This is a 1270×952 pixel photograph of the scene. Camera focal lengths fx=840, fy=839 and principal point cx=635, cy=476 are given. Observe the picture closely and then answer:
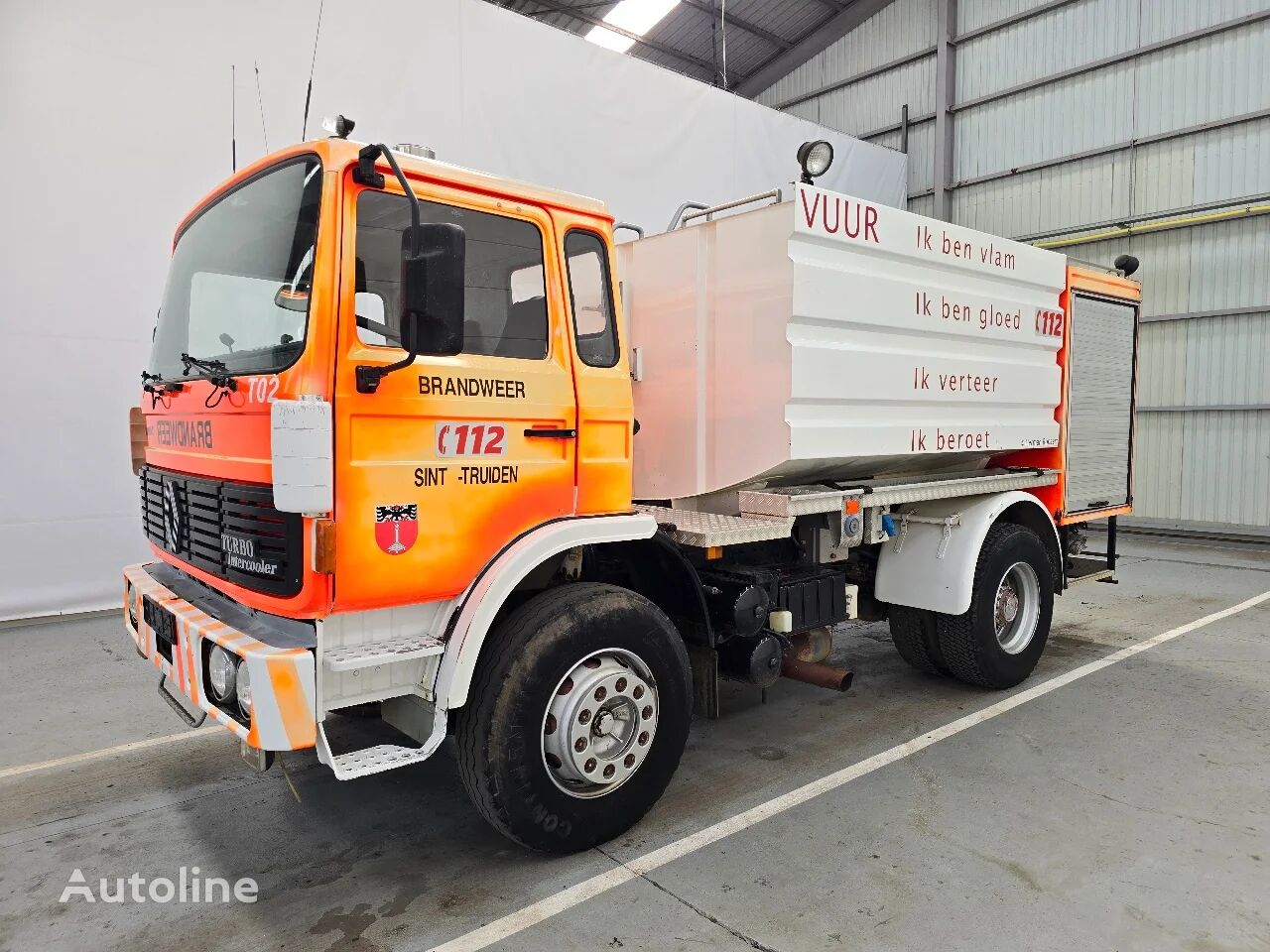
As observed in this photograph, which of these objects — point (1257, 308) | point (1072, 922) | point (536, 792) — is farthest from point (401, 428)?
point (1257, 308)

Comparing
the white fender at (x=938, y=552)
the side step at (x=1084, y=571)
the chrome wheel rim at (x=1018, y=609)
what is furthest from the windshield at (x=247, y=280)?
the side step at (x=1084, y=571)

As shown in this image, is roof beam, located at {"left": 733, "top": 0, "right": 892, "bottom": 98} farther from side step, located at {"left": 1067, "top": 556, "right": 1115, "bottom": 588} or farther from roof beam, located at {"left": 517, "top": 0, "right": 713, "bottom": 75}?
side step, located at {"left": 1067, "top": 556, "right": 1115, "bottom": 588}

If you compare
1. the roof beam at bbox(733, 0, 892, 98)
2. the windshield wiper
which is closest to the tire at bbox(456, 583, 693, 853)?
the windshield wiper

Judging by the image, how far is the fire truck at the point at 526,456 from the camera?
2.59 metres

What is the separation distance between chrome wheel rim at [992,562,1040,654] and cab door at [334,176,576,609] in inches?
130

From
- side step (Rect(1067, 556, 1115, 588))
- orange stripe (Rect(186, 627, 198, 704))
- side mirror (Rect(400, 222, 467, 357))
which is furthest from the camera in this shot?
side step (Rect(1067, 556, 1115, 588))

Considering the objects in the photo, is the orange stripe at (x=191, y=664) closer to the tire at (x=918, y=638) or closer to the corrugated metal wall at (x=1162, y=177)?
the tire at (x=918, y=638)

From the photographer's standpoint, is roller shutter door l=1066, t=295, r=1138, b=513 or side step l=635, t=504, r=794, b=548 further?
A: roller shutter door l=1066, t=295, r=1138, b=513

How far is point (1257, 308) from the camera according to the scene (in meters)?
11.1

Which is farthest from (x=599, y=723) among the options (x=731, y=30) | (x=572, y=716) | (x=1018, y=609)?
(x=731, y=30)

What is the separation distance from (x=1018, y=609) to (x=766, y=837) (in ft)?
9.10

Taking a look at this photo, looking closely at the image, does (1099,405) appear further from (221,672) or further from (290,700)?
(221,672)

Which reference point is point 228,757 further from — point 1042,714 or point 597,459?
point 1042,714

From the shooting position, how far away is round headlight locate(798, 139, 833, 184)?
4016mm
